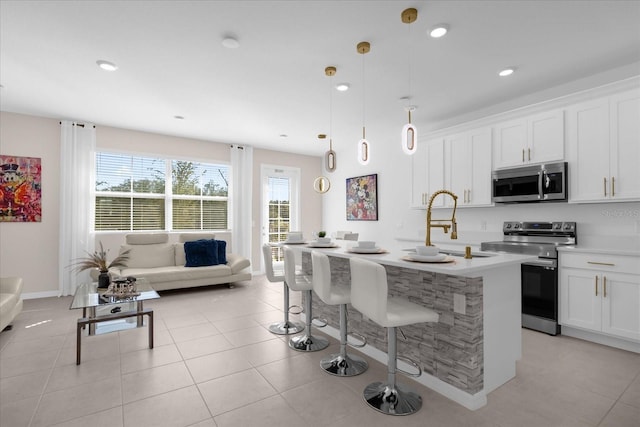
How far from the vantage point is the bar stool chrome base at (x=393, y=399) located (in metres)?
2.01

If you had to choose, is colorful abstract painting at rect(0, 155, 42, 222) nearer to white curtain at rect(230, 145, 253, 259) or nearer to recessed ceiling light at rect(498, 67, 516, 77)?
white curtain at rect(230, 145, 253, 259)

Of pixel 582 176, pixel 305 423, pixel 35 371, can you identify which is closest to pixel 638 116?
pixel 582 176

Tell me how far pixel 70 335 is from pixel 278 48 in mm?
3588

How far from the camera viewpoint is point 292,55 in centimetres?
307

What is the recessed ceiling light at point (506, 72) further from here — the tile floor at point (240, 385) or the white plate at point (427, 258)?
the tile floor at point (240, 385)

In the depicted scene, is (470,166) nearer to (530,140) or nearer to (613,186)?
(530,140)

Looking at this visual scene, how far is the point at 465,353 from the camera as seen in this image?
2076mm

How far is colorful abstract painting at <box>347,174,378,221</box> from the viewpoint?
633 centimetres

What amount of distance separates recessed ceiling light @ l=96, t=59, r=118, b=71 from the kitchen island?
322 centimetres

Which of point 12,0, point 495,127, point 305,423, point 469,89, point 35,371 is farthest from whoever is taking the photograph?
point 495,127

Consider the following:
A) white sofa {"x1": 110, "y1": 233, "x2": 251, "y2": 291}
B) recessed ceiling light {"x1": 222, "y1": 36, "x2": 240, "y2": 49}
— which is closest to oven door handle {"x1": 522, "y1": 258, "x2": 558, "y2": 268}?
recessed ceiling light {"x1": 222, "y1": 36, "x2": 240, "y2": 49}

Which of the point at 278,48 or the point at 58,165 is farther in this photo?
the point at 58,165

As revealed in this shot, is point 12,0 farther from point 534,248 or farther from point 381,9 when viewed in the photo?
point 534,248

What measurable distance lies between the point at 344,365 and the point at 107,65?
3681 millimetres
